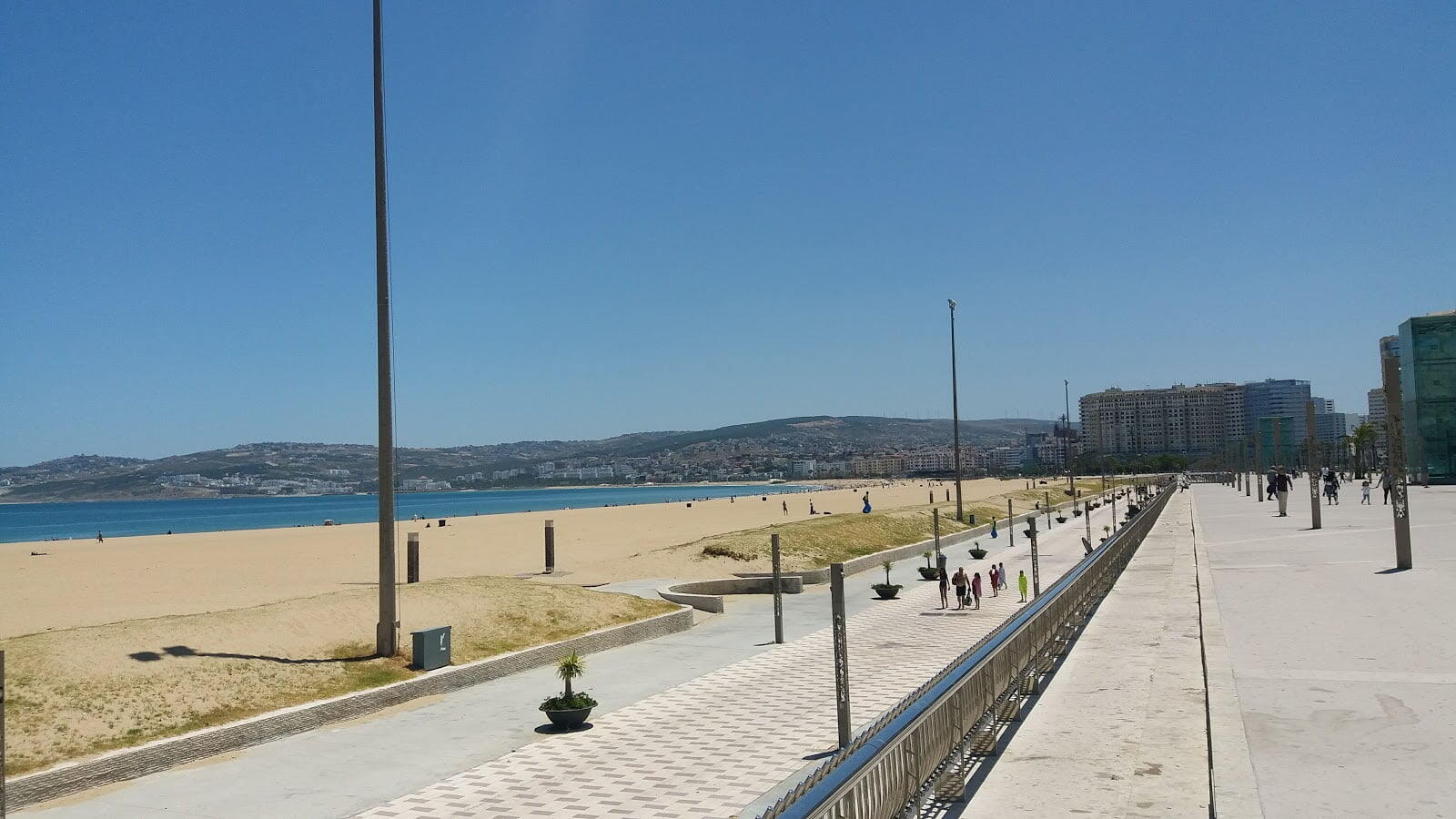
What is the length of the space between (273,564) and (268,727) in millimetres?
36271

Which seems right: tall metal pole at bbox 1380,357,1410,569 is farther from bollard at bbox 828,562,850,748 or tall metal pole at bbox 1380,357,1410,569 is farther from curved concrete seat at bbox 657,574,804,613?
bollard at bbox 828,562,850,748

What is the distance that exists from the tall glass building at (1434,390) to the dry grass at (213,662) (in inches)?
2998

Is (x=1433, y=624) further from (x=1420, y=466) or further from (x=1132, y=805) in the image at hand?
(x=1420, y=466)

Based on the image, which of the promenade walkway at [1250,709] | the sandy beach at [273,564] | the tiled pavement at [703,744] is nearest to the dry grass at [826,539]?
the sandy beach at [273,564]

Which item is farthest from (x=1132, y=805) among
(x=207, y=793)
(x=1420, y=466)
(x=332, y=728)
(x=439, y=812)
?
(x=1420, y=466)

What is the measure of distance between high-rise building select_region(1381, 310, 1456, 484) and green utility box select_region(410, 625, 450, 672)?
257 feet

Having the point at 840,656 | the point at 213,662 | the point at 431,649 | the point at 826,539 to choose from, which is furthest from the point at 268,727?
the point at 826,539

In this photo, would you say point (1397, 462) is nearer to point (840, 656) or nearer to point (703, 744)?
point (840, 656)

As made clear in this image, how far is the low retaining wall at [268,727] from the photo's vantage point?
980 cm

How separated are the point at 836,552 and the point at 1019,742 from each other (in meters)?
26.2

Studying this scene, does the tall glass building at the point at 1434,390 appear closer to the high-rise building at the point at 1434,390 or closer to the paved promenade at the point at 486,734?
the high-rise building at the point at 1434,390

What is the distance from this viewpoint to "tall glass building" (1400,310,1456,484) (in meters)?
72.4

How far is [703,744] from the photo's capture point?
10969 mm

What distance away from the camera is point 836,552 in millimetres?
34844
